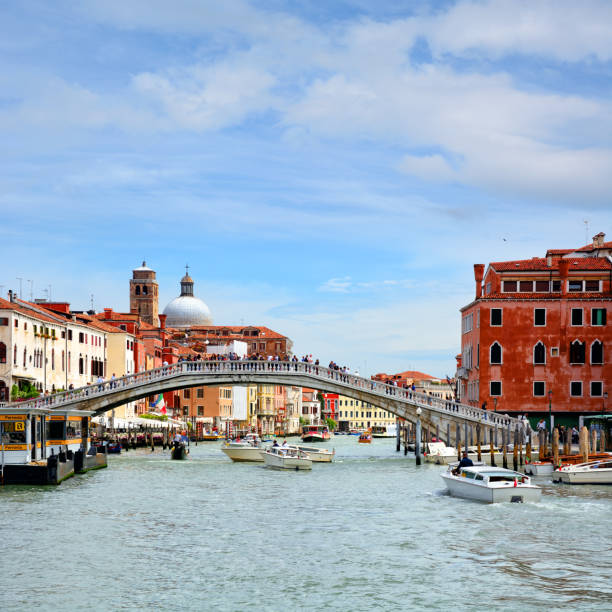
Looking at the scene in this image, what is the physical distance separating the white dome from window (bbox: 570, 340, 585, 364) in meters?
84.0

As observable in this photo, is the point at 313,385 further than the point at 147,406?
No

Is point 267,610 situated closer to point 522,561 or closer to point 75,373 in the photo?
point 522,561

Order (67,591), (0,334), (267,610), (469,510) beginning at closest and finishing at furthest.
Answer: (267,610) → (67,591) → (469,510) → (0,334)

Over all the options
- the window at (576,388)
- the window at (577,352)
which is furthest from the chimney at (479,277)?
the window at (576,388)

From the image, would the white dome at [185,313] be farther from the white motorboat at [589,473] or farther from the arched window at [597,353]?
the white motorboat at [589,473]

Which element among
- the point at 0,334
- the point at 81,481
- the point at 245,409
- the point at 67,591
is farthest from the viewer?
the point at 245,409

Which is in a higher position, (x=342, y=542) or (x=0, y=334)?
(x=0, y=334)

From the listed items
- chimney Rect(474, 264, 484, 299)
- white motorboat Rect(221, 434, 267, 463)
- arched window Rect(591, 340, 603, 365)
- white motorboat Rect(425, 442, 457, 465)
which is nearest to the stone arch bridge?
white motorboat Rect(425, 442, 457, 465)

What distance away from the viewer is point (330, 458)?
145 ft

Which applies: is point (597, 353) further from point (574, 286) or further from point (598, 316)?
point (574, 286)

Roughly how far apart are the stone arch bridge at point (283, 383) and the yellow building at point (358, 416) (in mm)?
107745

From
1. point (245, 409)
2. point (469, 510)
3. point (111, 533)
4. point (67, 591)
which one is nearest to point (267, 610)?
point (67, 591)

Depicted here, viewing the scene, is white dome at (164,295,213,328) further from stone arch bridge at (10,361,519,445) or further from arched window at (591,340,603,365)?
arched window at (591,340,603,365)

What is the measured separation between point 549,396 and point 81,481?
72.0ft
